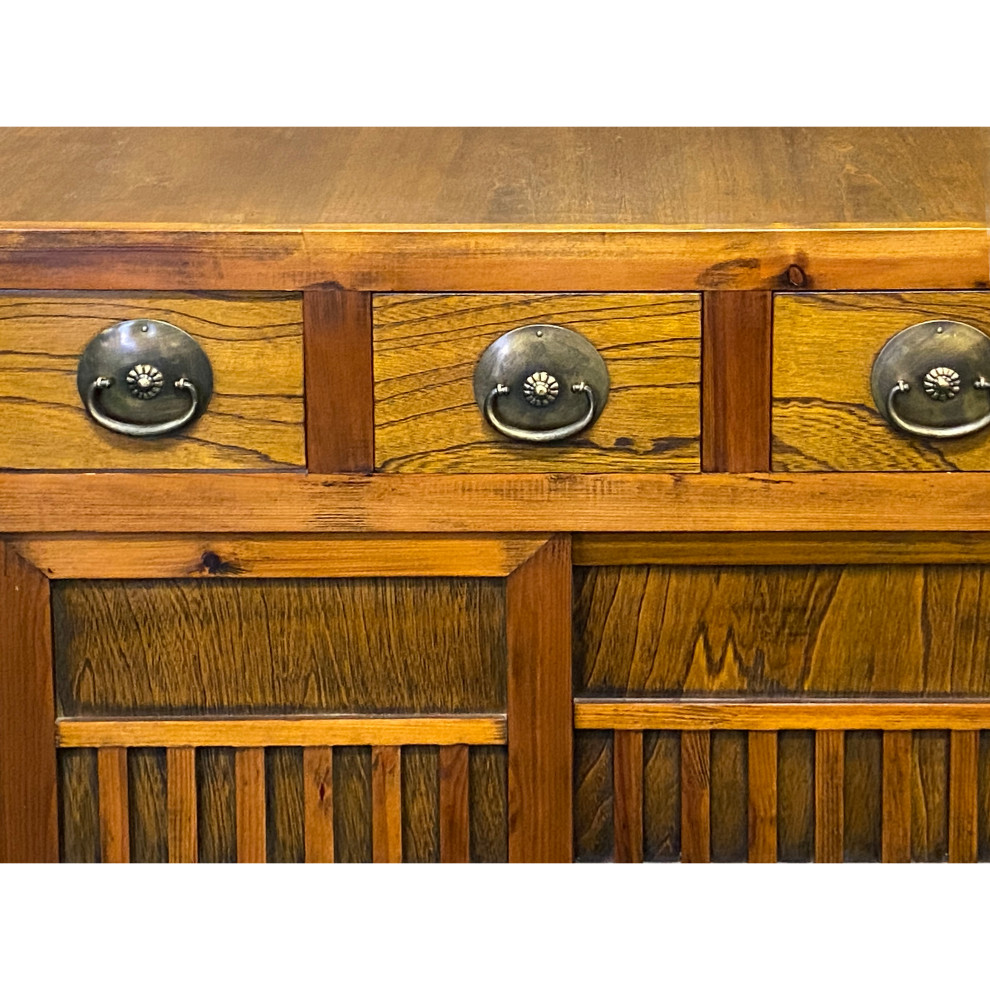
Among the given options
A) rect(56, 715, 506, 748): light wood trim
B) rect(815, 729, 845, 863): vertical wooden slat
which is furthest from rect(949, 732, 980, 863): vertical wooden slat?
rect(56, 715, 506, 748): light wood trim

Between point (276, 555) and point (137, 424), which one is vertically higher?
point (137, 424)

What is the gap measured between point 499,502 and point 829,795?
0.44 metres

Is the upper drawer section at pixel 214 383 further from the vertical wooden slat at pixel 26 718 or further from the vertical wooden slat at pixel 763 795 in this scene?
the vertical wooden slat at pixel 763 795

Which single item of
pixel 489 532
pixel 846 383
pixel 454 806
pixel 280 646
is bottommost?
pixel 454 806

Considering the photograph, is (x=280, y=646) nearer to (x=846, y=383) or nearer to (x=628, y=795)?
(x=628, y=795)

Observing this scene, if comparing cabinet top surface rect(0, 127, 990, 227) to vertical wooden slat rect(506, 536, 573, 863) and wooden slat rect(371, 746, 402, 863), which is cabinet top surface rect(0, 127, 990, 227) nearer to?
vertical wooden slat rect(506, 536, 573, 863)

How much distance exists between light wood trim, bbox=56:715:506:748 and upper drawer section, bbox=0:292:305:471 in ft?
0.83

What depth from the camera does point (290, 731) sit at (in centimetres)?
194

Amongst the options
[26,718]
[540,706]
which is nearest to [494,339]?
[540,706]

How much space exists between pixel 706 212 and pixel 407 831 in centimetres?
67

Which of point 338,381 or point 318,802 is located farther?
point 318,802

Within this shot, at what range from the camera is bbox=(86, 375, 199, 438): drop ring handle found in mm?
1837

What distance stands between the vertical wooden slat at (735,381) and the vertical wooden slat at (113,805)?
2.08 feet

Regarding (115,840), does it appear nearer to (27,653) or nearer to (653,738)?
(27,653)
